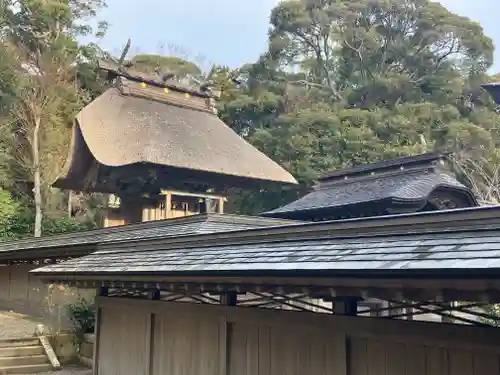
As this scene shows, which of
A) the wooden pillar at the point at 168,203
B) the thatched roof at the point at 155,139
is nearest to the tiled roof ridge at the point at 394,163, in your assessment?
the thatched roof at the point at 155,139

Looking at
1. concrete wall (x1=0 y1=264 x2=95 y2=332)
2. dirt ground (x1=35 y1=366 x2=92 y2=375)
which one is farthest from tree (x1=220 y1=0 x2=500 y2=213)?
Answer: dirt ground (x1=35 y1=366 x2=92 y2=375)

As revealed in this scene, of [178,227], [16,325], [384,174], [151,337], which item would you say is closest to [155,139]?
[178,227]

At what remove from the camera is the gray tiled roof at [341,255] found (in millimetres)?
3324

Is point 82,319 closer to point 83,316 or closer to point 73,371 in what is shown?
point 83,316

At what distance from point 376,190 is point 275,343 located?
10028 millimetres

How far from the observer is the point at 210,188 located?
615 inches

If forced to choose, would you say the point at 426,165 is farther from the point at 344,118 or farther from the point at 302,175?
the point at 344,118

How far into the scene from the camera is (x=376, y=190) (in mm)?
14812

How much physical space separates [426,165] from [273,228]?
33.5 feet

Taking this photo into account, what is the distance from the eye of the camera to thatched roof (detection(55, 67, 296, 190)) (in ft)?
45.6

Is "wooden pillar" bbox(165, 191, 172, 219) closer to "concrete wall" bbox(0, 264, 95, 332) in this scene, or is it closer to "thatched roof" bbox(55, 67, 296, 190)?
"thatched roof" bbox(55, 67, 296, 190)

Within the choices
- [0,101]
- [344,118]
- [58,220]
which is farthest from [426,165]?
[0,101]

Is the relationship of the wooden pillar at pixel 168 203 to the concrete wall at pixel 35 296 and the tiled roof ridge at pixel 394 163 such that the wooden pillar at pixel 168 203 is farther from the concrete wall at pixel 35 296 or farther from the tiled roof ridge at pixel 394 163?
the tiled roof ridge at pixel 394 163

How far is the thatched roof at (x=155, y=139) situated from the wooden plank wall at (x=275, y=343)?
6215 millimetres
